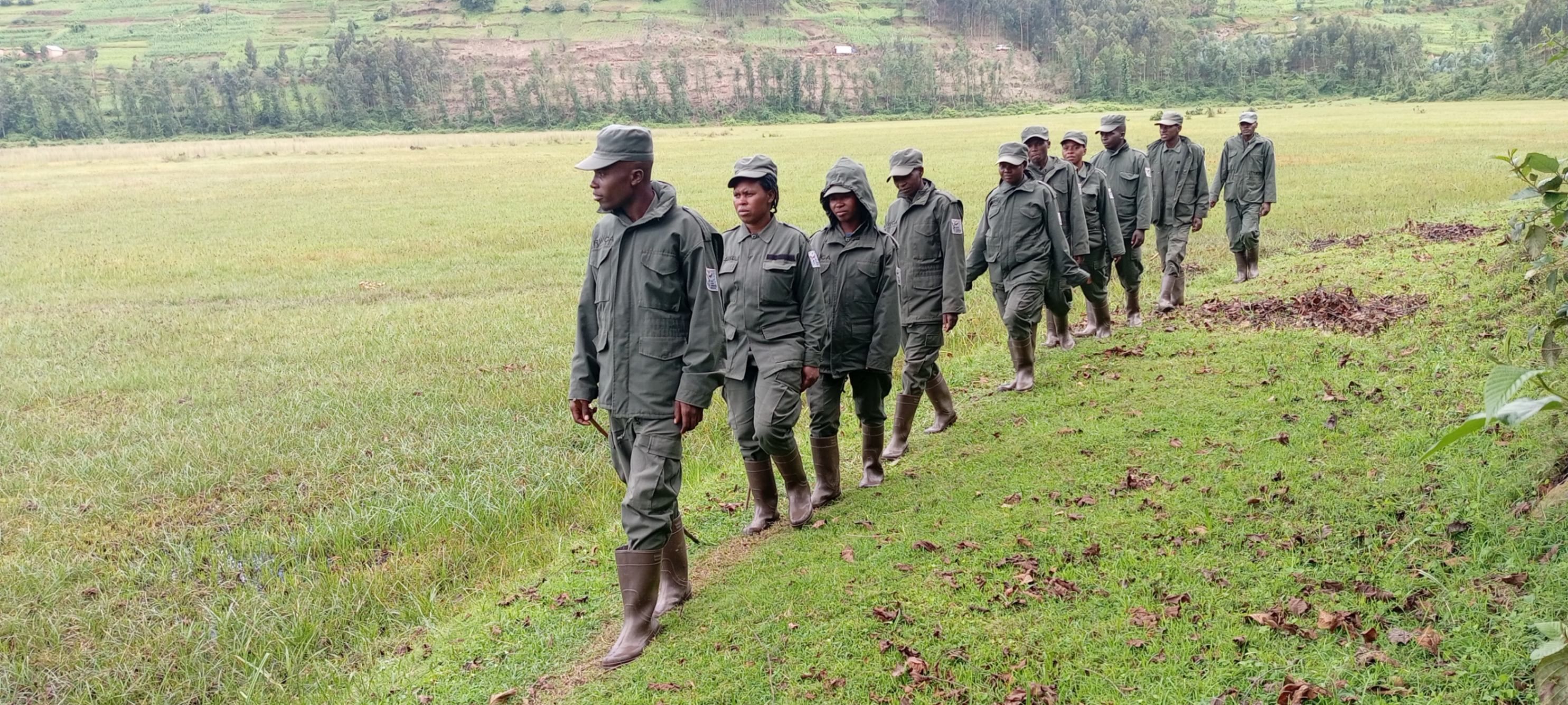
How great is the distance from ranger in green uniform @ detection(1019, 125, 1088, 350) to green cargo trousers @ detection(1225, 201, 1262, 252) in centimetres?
451

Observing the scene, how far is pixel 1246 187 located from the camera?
47.0 ft

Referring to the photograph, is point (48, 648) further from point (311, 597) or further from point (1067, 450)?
point (1067, 450)

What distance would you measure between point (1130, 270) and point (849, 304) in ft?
20.2

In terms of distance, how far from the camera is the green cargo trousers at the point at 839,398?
726cm

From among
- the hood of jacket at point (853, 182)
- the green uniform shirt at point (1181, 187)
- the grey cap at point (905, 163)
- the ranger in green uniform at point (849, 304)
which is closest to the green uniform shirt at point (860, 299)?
the ranger in green uniform at point (849, 304)

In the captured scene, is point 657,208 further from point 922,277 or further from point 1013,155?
point 1013,155

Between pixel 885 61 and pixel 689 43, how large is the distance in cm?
3103

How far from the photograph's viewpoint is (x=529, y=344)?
1329 cm

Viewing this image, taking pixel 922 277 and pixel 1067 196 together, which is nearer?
pixel 922 277

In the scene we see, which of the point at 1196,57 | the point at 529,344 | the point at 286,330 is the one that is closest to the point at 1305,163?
the point at 529,344

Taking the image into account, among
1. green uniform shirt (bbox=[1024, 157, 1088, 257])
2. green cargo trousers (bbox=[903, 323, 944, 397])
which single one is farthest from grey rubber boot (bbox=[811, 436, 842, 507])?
green uniform shirt (bbox=[1024, 157, 1088, 257])

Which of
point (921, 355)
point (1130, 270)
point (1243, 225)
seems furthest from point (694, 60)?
point (921, 355)

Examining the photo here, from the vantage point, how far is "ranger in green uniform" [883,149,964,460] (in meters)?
8.14

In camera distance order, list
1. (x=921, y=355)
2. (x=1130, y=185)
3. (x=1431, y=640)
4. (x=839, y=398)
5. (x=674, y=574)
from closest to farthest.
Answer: (x=1431, y=640) → (x=674, y=574) → (x=839, y=398) → (x=921, y=355) → (x=1130, y=185)
